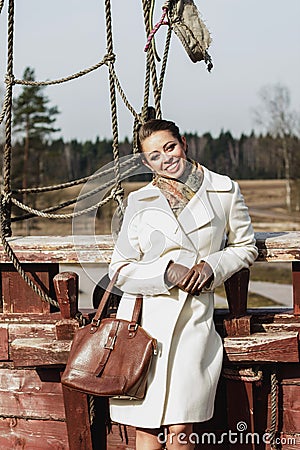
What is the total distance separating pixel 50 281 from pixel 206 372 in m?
0.75

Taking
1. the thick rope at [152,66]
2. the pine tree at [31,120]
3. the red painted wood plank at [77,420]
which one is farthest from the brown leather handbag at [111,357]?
the pine tree at [31,120]

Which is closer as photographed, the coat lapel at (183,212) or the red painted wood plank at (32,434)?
the coat lapel at (183,212)

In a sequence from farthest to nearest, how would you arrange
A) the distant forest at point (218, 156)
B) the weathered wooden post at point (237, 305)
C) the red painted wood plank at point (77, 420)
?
the distant forest at point (218, 156) < the red painted wood plank at point (77, 420) < the weathered wooden post at point (237, 305)

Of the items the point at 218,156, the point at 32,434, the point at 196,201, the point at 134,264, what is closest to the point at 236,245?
the point at 196,201

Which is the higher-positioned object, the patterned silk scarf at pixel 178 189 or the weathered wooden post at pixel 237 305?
the patterned silk scarf at pixel 178 189

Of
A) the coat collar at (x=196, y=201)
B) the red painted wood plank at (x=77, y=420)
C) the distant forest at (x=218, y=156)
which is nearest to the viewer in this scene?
the coat collar at (x=196, y=201)

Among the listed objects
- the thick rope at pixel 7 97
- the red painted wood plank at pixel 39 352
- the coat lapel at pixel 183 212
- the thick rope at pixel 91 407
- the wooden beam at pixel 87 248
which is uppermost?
the thick rope at pixel 7 97

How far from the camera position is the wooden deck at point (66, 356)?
3004 mm

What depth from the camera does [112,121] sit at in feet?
10.9

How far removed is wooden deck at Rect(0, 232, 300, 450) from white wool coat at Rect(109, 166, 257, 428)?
0.15 m

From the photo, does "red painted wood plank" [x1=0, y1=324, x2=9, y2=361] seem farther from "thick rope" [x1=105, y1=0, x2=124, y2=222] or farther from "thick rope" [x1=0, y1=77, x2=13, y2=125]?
"thick rope" [x1=0, y1=77, x2=13, y2=125]

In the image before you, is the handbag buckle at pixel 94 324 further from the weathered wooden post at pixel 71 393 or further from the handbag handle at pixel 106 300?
the weathered wooden post at pixel 71 393

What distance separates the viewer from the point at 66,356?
3.03 metres

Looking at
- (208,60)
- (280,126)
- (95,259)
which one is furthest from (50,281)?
(280,126)
